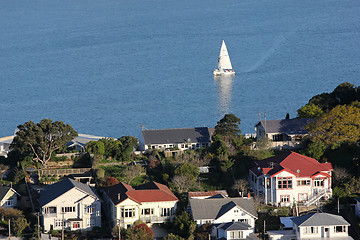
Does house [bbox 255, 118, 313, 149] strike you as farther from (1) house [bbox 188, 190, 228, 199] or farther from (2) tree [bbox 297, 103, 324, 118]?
(1) house [bbox 188, 190, 228, 199]

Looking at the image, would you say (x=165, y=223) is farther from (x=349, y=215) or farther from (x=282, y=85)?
(x=282, y=85)

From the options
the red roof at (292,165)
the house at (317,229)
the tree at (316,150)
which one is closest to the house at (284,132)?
the tree at (316,150)

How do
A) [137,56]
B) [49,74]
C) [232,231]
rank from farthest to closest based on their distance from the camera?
[137,56], [49,74], [232,231]

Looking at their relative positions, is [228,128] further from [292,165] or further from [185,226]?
[185,226]

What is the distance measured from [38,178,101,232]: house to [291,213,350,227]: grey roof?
12.9m

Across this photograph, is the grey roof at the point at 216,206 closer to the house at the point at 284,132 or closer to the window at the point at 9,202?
the house at the point at 284,132

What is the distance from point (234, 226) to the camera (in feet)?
160

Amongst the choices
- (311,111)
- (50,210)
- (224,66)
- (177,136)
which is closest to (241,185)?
(177,136)

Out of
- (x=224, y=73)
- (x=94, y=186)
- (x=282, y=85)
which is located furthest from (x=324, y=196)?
(x=224, y=73)

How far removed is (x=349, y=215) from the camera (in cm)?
5134

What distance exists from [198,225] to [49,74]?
8250 cm

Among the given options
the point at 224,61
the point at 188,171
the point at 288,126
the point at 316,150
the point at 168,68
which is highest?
the point at 224,61

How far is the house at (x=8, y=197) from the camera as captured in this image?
53.7m

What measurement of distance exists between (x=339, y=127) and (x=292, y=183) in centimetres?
806
